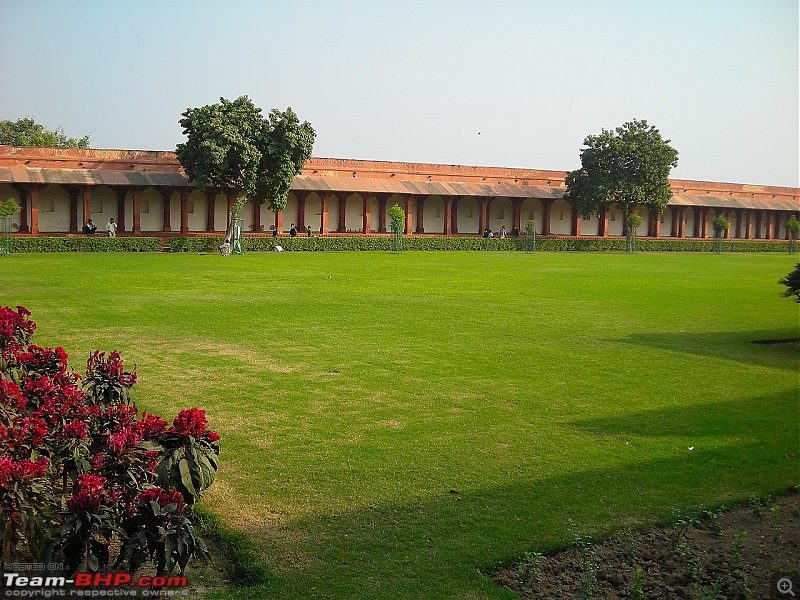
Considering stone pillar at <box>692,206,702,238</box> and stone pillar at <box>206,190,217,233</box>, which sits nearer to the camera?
stone pillar at <box>206,190,217,233</box>

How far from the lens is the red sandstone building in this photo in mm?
33969

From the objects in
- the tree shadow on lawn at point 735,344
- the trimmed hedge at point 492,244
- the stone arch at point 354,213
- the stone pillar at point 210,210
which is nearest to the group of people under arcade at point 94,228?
the stone pillar at point 210,210

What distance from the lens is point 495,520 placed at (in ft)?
13.7

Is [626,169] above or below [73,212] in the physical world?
above

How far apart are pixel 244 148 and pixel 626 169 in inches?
832

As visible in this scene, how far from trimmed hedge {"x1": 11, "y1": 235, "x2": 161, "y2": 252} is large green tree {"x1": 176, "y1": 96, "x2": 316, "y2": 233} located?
125 inches

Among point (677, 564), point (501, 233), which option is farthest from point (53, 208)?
point (677, 564)

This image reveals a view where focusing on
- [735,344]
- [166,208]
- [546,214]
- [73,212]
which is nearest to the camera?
[735,344]

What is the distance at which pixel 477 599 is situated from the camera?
336cm

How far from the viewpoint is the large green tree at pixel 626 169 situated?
41.4 metres

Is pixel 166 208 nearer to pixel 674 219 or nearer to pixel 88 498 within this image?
pixel 674 219

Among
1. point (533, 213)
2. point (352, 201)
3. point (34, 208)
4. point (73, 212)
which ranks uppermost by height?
point (352, 201)

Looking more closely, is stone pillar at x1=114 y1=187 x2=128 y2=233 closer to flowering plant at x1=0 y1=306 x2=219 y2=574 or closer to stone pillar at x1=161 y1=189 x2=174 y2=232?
stone pillar at x1=161 y1=189 x2=174 y2=232

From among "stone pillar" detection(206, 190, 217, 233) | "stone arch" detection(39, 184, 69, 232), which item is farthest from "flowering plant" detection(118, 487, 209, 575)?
"stone pillar" detection(206, 190, 217, 233)
